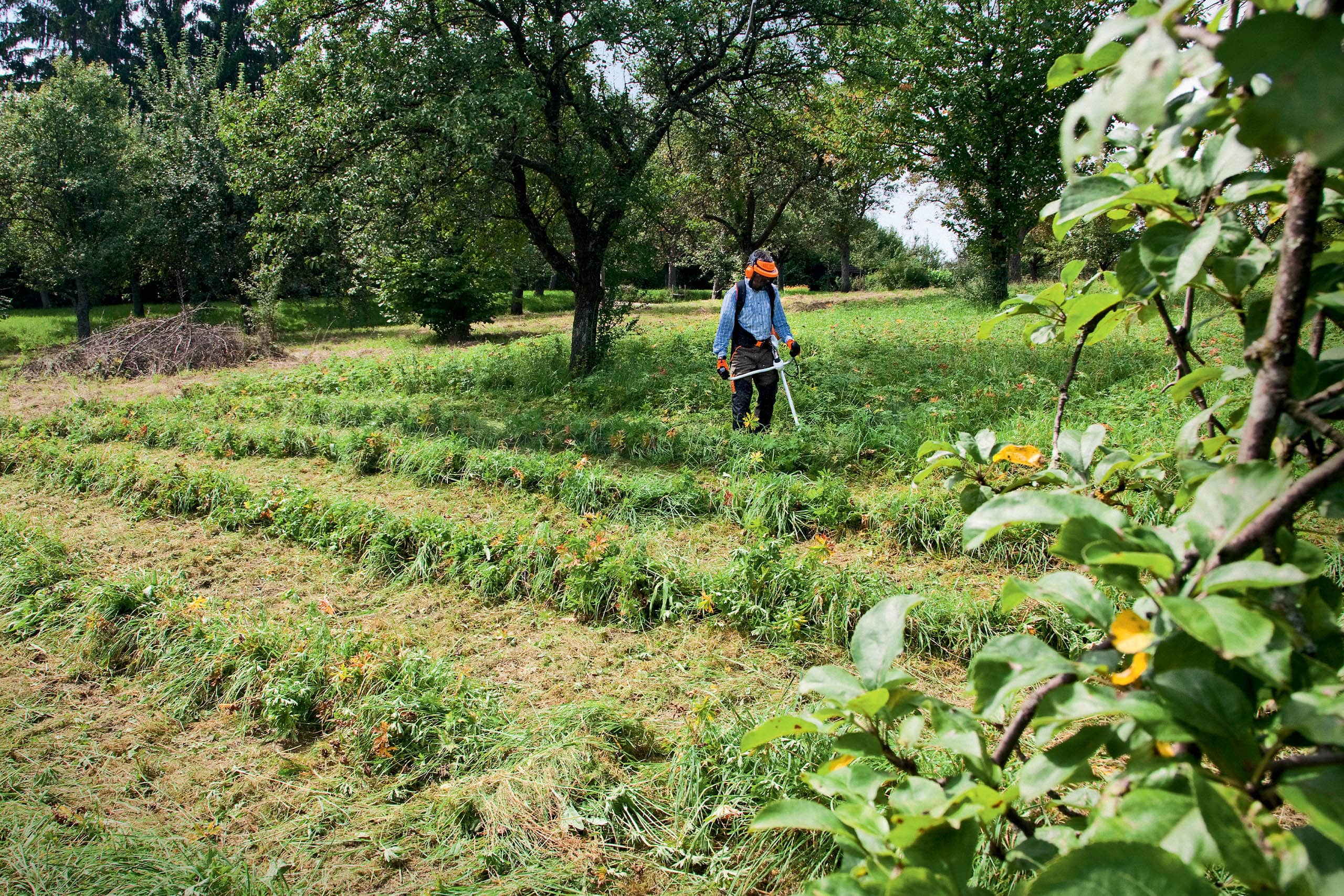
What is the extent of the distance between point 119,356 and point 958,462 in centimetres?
1642

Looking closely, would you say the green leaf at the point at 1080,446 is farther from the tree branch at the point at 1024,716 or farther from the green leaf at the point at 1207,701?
the green leaf at the point at 1207,701

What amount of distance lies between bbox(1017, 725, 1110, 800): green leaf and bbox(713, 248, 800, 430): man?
6245 mm

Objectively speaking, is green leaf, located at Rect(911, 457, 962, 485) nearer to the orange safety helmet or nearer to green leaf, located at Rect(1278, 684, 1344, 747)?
green leaf, located at Rect(1278, 684, 1344, 747)

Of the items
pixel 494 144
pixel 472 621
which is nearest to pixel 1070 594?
pixel 472 621

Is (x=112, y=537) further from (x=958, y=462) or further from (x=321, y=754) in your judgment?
(x=958, y=462)

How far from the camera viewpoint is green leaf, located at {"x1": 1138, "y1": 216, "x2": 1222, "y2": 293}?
2.44 ft

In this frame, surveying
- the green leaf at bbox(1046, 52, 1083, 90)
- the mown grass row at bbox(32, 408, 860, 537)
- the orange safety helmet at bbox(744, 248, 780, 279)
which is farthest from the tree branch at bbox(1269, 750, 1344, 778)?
the orange safety helmet at bbox(744, 248, 780, 279)

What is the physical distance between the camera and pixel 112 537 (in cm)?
579

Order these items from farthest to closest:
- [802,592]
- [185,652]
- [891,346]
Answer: [891,346]
[802,592]
[185,652]

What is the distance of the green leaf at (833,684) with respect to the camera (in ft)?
2.76

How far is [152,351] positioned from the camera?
557 inches

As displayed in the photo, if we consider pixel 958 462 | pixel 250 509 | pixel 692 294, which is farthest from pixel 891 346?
pixel 692 294

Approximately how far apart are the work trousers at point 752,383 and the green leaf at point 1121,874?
260 inches

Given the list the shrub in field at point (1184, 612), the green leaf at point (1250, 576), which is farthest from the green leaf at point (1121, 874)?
the green leaf at point (1250, 576)
